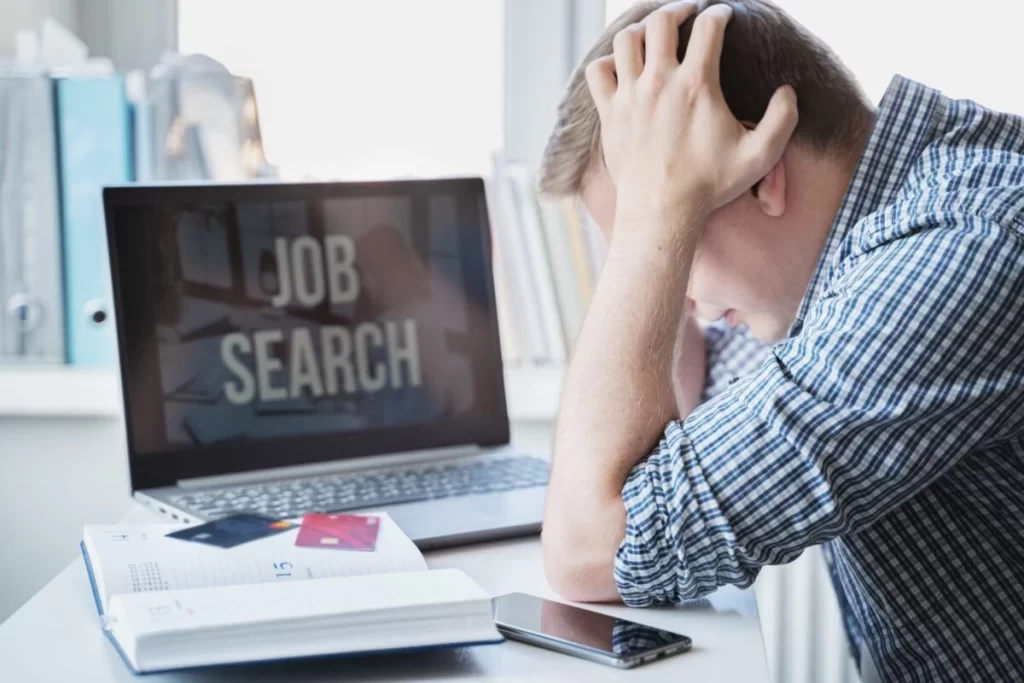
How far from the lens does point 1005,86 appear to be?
65.2 inches

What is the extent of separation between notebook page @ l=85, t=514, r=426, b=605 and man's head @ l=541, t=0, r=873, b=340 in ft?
1.26

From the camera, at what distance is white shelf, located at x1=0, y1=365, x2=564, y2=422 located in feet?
5.26

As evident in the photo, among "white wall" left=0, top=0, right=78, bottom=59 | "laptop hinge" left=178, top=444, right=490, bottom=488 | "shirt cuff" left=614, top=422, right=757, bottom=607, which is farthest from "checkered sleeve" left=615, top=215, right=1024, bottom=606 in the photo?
"white wall" left=0, top=0, right=78, bottom=59

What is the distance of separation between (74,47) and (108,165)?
0.23m

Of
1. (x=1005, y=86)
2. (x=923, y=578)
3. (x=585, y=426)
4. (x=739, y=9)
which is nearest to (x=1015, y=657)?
(x=923, y=578)

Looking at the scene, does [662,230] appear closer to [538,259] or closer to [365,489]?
[365,489]

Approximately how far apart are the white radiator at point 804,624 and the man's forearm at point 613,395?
2.62 ft

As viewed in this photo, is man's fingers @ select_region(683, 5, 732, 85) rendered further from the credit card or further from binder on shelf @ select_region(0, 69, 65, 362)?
binder on shelf @ select_region(0, 69, 65, 362)

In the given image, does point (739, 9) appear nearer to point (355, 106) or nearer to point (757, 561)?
point (757, 561)

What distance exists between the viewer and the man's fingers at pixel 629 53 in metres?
1.00

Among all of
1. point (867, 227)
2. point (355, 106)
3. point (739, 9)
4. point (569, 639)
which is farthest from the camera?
point (355, 106)

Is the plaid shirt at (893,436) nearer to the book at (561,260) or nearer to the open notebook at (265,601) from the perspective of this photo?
the open notebook at (265,601)

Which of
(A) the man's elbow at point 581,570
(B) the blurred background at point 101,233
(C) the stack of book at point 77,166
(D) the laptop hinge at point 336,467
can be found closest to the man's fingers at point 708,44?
(A) the man's elbow at point 581,570

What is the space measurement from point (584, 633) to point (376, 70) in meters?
1.29
